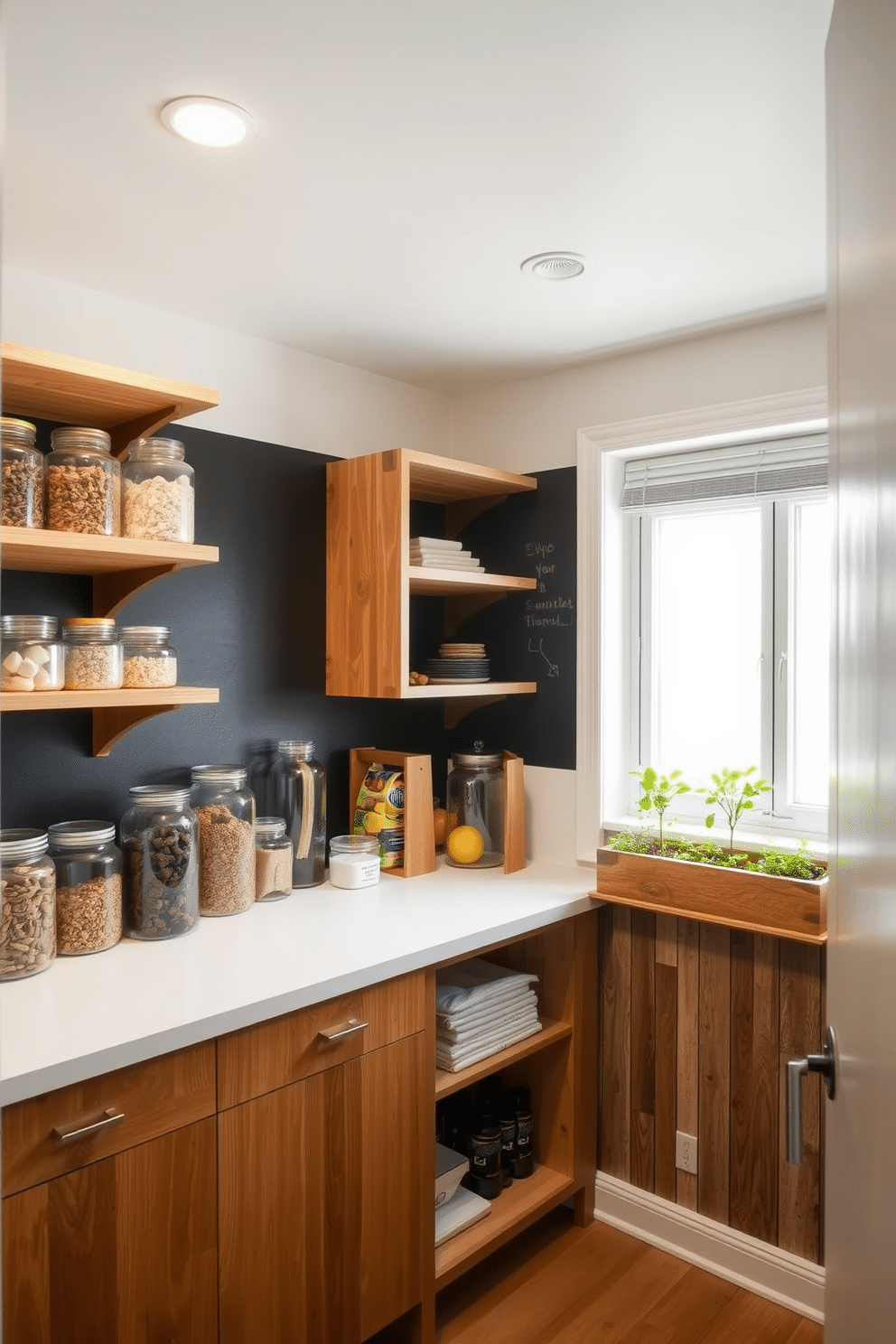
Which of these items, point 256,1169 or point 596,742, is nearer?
point 256,1169

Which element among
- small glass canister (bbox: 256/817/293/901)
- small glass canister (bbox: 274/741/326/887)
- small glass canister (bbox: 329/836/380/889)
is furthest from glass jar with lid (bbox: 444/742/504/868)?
small glass canister (bbox: 256/817/293/901)

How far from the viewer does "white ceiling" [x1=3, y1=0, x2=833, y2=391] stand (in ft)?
4.08

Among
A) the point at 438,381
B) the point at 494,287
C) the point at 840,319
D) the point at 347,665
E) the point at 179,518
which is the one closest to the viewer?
the point at 840,319

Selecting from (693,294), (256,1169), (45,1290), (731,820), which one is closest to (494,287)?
(693,294)

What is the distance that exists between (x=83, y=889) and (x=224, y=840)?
35 cm

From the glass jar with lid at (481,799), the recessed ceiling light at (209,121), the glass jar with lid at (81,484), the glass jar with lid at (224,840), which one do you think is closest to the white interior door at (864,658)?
the recessed ceiling light at (209,121)

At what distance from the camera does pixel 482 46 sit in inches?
50.1

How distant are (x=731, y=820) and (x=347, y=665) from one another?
106 cm

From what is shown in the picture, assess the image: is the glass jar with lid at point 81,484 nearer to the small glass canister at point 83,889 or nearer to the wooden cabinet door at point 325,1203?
the small glass canister at point 83,889

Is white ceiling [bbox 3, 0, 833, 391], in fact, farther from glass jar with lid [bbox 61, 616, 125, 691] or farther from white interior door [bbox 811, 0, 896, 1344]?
glass jar with lid [bbox 61, 616, 125, 691]

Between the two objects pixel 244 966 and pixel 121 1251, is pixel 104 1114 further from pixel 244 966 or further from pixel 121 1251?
pixel 244 966

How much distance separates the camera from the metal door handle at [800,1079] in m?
1.03

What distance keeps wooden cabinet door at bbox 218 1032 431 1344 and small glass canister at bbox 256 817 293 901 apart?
0.54 meters

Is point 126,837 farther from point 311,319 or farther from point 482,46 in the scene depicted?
point 482,46
